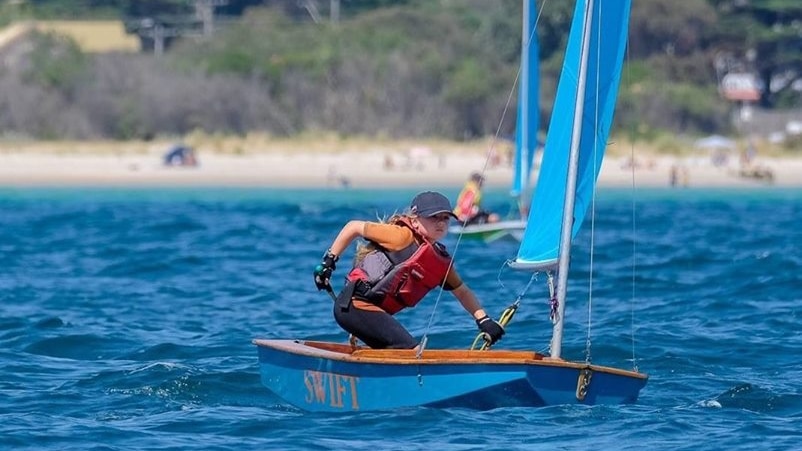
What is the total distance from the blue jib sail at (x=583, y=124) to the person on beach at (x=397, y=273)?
2.53 feet

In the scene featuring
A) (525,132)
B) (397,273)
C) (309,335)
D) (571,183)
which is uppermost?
(525,132)

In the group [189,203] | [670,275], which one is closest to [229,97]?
[189,203]

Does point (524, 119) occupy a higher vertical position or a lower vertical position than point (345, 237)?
higher

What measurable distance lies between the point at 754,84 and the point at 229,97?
27513 mm

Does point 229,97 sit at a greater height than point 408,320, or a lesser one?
greater

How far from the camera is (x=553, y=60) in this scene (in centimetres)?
6669

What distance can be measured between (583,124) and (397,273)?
1.61m

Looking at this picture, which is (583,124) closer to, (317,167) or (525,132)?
(525,132)

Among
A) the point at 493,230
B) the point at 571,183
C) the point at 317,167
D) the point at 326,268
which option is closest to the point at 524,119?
the point at 493,230

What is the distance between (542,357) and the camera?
1016 cm

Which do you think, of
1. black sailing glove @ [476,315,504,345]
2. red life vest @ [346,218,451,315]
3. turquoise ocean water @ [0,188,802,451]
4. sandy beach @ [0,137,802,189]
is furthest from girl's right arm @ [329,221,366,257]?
sandy beach @ [0,137,802,189]

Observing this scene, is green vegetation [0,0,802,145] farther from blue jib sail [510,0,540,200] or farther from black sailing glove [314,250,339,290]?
black sailing glove [314,250,339,290]

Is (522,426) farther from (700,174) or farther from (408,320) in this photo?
(700,174)

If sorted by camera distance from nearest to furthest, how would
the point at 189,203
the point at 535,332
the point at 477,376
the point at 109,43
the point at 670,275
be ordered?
the point at 477,376, the point at 535,332, the point at 670,275, the point at 189,203, the point at 109,43
